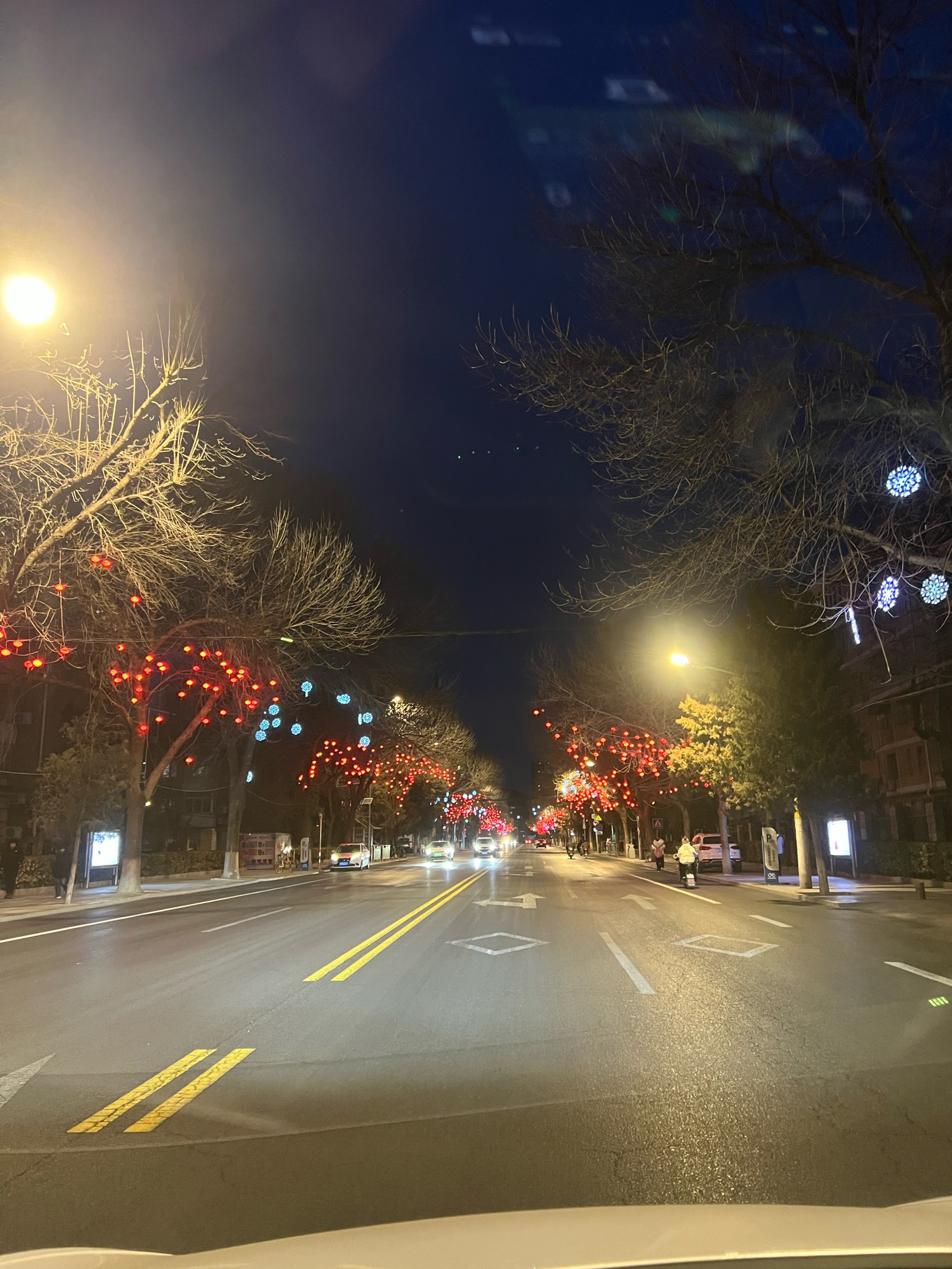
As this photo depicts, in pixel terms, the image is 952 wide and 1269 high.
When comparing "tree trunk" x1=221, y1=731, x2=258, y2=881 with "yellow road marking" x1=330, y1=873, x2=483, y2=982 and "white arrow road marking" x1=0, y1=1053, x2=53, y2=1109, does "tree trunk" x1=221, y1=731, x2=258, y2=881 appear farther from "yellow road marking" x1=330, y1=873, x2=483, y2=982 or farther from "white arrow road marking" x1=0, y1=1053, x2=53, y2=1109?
"white arrow road marking" x1=0, y1=1053, x2=53, y2=1109

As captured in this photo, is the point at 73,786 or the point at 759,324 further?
the point at 73,786

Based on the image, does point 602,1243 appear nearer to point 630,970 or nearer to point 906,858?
point 630,970

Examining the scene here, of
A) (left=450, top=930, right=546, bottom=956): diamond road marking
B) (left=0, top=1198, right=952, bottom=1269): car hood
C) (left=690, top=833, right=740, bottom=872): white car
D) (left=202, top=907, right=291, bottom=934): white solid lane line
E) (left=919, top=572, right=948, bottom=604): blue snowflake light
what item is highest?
(left=919, top=572, right=948, bottom=604): blue snowflake light

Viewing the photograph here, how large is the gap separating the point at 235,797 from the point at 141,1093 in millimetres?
33688

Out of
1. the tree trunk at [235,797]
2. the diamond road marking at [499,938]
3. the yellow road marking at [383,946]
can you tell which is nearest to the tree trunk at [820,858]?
the yellow road marking at [383,946]

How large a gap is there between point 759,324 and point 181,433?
7804mm

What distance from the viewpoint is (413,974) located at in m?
10.6

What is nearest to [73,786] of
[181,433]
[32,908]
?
[32,908]

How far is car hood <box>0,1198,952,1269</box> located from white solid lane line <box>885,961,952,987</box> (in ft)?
25.1

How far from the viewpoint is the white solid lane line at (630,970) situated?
9.53 m

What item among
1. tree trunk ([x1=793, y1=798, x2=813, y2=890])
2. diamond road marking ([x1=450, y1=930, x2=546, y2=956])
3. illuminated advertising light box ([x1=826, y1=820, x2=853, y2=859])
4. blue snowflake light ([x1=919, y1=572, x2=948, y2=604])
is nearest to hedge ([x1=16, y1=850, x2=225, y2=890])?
diamond road marking ([x1=450, y1=930, x2=546, y2=956])

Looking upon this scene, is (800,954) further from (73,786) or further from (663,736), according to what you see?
(663,736)

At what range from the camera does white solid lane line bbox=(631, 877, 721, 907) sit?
72.8 ft

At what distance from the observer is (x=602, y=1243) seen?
2.94 metres
